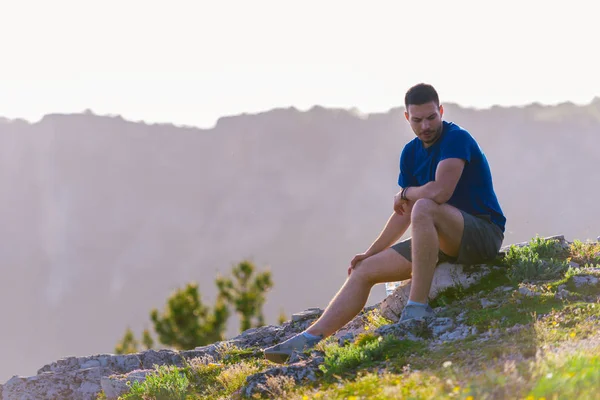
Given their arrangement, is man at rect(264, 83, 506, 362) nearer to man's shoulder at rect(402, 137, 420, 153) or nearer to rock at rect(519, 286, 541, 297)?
man's shoulder at rect(402, 137, 420, 153)

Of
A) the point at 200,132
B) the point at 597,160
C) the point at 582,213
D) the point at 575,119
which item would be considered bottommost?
the point at 582,213

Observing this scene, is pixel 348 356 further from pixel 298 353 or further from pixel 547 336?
pixel 547 336

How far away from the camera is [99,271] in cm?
19925

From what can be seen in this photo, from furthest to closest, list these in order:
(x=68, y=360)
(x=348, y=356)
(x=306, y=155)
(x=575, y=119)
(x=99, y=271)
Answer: (x=99, y=271), (x=306, y=155), (x=575, y=119), (x=68, y=360), (x=348, y=356)

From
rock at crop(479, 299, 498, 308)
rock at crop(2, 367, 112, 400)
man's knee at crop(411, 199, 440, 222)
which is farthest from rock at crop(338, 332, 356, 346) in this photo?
rock at crop(2, 367, 112, 400)

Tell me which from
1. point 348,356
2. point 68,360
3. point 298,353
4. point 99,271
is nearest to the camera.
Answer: point 348,356

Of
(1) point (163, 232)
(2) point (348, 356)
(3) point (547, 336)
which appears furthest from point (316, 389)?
(1) point (163, 232)

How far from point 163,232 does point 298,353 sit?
7466 inches

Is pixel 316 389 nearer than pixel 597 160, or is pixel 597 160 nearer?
pixel 316 389

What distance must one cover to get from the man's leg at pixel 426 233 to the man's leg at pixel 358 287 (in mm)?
625

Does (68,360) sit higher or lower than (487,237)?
lower

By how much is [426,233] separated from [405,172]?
128 cm

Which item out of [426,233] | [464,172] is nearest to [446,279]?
[464,172]

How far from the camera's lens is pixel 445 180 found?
7738 mm
